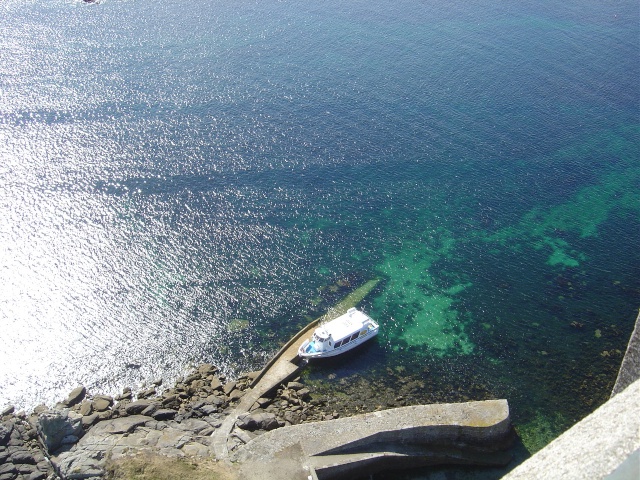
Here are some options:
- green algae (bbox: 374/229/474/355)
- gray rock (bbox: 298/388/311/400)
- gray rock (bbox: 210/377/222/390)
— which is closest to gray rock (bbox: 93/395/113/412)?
gray rock (bbox: 210/377/222/390)

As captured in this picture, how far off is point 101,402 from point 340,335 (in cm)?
1753

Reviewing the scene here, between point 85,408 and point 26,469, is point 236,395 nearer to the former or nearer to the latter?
point 85,408

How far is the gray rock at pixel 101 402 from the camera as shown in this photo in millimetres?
38125

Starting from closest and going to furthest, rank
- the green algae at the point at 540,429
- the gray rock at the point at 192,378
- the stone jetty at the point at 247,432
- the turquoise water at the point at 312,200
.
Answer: the stone jetty at the point at 247,432 < the green algae at the point at 540,429 < the gray rock at the point at 192,378 < the turquoise water at the point at 312,200

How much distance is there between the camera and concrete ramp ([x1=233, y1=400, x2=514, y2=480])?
33031 millimetres

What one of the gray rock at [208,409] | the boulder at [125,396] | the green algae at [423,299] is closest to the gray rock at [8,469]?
the boulder at [125,396]

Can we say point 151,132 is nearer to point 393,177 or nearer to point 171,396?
point 393,177

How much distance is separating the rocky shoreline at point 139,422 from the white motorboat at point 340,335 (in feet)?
9.00

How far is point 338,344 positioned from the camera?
43156 millimetres

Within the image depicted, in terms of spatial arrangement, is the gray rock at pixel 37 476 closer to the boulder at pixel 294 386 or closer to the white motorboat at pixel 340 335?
the boulder at pixel 294 386

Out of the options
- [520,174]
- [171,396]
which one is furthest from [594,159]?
[171,396]

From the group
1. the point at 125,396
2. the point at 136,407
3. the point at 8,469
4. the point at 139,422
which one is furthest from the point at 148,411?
the point at 8,469

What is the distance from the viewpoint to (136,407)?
3781 centimetres

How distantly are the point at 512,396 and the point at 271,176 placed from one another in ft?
111
